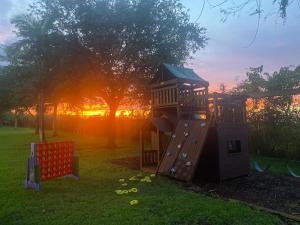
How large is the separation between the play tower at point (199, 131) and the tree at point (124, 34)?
5937 mm

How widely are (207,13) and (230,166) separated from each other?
255 inches

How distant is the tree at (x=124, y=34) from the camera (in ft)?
51.8

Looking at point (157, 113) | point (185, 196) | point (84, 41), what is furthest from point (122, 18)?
point (185, 196)

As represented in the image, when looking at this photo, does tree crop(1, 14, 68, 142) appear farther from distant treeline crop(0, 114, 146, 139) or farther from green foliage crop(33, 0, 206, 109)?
distant treeline crop(0, 114, 146, 139)

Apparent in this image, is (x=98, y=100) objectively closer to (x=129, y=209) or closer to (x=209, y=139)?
(x=209, y=139)

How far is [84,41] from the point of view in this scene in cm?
1653

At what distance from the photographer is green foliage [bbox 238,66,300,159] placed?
1321 centimetres

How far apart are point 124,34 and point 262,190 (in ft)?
38.5

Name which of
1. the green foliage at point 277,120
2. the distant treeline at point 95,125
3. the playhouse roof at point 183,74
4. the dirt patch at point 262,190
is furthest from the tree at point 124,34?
the dirt patch at point 262,190

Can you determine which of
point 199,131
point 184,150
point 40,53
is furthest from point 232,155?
point 40,53

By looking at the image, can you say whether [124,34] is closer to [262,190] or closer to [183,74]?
[183,74]

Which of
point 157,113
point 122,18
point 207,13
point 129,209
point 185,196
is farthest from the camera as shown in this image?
point 122,18

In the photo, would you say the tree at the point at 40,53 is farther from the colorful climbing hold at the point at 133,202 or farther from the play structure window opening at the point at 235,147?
the colorful climbing hold at the point at 133,202

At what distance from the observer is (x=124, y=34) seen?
16.5m
